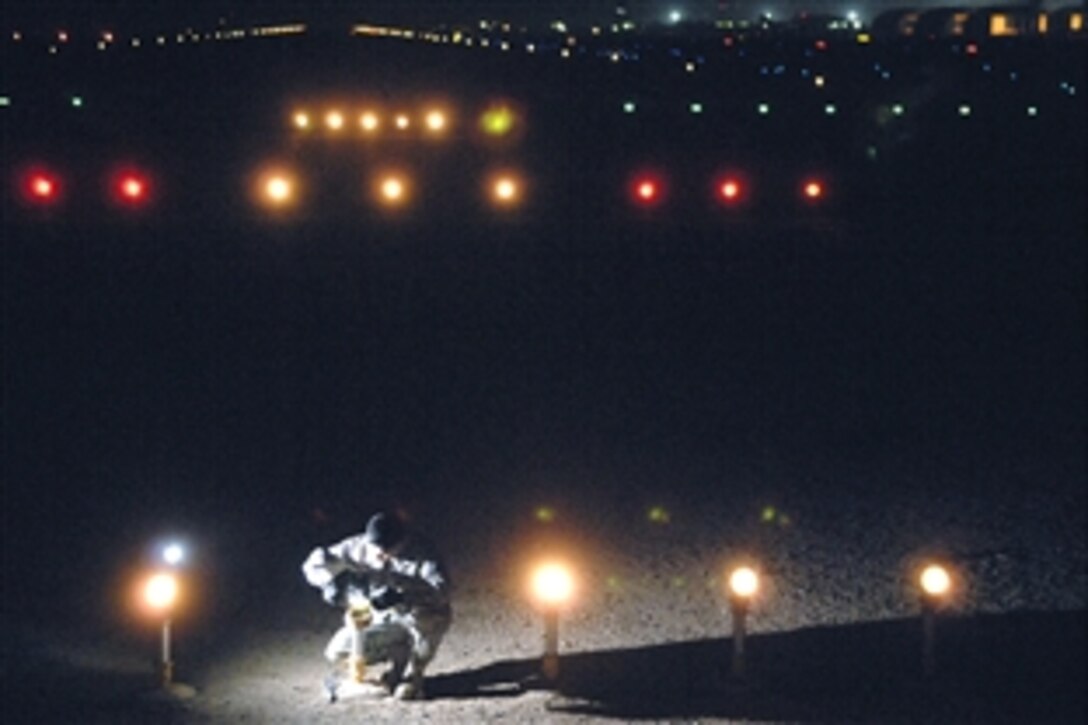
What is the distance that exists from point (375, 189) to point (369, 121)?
14.5 meters

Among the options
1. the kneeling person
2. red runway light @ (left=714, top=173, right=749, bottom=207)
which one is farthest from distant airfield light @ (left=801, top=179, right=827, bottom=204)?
the kneeling person

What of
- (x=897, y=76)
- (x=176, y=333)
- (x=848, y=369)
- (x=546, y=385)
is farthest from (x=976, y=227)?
(x=897, y=76)

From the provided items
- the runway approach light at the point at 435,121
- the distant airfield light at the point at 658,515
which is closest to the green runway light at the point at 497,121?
the runway approach light at the point at 435,121

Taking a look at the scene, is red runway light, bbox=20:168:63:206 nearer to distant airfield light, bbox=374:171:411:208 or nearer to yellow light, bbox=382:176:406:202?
distant airfield light, bbox=374:171:411:208

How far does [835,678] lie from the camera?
30.0ft

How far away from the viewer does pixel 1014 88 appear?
2095 inches

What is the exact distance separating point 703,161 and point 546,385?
20.6 metres

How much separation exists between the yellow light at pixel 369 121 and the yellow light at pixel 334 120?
713mm

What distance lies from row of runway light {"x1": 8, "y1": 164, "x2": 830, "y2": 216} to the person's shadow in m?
21.1

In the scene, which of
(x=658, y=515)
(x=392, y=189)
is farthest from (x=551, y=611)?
(x=392, y=189)

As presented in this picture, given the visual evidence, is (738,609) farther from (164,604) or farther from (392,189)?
(392,189)

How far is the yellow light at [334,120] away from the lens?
43.8 meters

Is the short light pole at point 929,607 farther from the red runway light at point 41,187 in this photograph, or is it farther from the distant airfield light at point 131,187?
the red runway light at point 41,187

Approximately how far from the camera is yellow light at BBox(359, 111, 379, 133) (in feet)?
144
